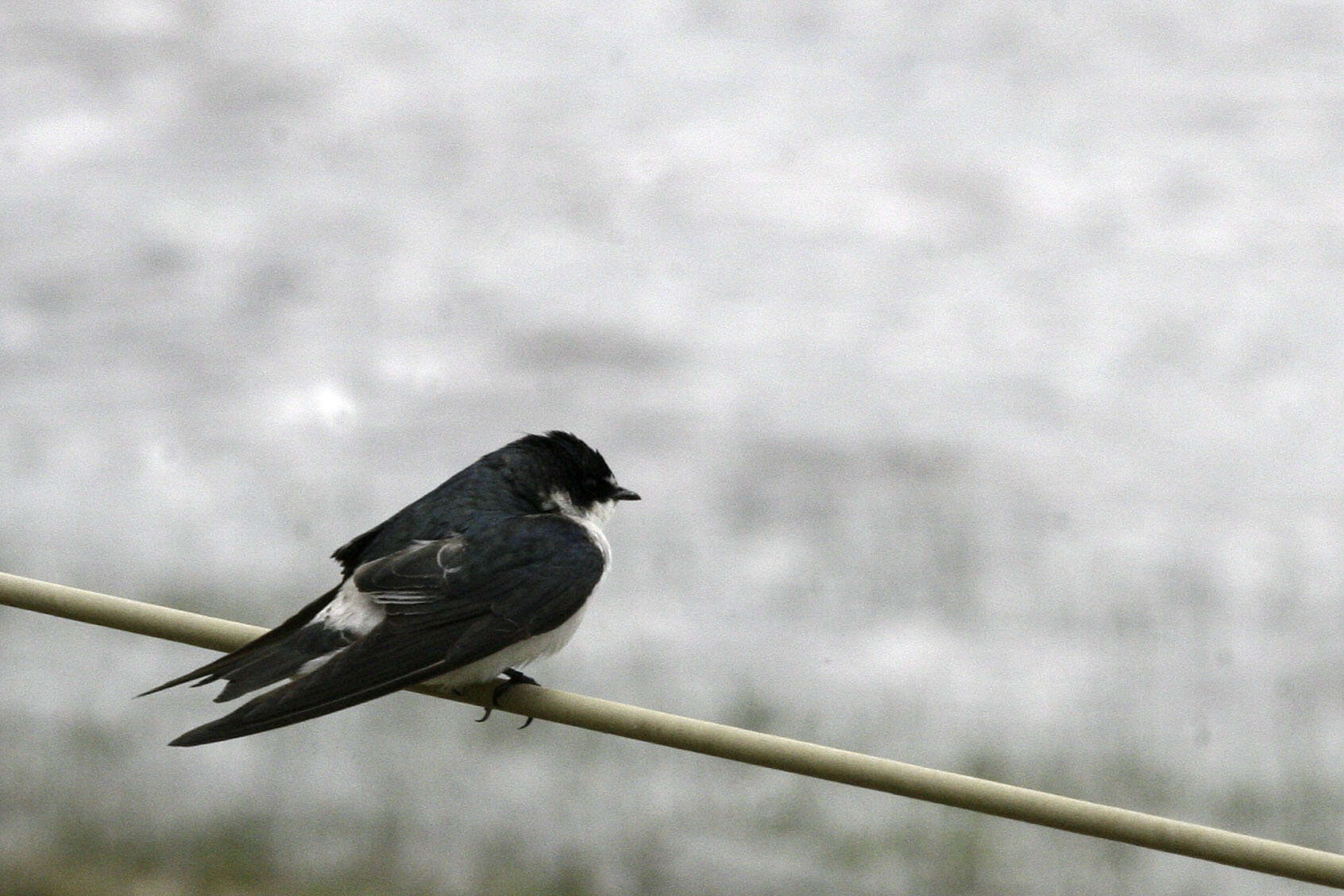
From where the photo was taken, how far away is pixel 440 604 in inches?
74.9

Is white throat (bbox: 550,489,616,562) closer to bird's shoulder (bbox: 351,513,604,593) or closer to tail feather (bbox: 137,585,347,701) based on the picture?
bird's shoulder (bbox: 351,513,604,593)

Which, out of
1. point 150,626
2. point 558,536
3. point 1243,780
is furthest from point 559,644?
point 1243,780

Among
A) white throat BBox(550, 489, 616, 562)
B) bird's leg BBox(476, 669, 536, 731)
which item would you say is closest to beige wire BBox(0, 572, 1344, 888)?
bird's leg BBox(476, 669, 536, 731)

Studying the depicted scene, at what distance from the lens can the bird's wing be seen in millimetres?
1725

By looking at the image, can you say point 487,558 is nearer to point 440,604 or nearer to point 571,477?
point 440,604

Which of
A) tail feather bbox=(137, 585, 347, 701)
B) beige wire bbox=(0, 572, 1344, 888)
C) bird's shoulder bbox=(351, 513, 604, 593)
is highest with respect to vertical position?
bird's shoulder bbox=(351, 513, 604, 593)

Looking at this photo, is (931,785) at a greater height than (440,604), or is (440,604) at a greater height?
(440,604)

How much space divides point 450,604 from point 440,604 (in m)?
0.01

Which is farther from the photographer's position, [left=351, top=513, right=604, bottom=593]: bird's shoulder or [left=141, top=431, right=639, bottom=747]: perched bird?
[left=351, top=513, right=604, bottom=593]: bird's shoulder

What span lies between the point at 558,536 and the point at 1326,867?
103 centimetres

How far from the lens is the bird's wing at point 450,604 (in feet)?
5.66

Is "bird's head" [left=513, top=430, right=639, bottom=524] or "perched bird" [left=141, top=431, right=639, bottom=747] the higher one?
"bird's head" [left=513, top=430, right=639, bottom=524]

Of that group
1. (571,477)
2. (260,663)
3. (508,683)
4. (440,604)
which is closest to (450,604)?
(440,604)

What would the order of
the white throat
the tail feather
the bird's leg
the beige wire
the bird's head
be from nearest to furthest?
the beige wire < the tail feather < the bird's leg < the white throat < the bird's head
